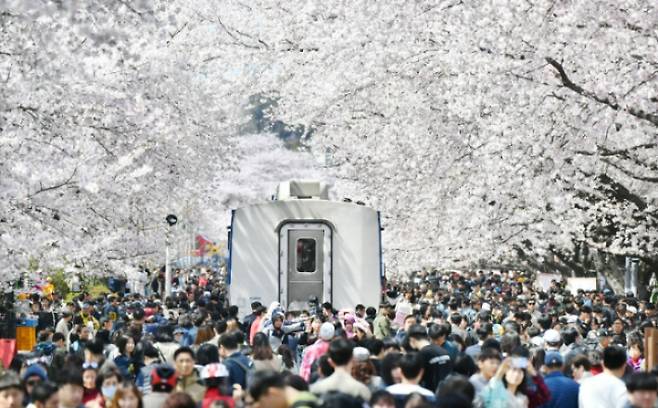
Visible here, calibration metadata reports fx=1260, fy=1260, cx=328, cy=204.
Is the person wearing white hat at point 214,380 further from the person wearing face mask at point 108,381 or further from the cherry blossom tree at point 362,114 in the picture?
the cherry blossom tree at point 362,114

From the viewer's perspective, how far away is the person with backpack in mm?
11477

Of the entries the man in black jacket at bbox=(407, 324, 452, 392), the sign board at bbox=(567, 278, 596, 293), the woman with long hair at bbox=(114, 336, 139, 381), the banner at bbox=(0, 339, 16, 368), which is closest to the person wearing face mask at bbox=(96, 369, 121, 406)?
the woman with long hair at bbox=(114, 336, 139, 381)

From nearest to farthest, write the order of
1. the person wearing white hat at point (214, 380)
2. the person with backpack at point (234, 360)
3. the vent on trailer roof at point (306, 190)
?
the person wearing white hat at point (214, 380)
the person with backpack at point (234, 360)
the vent on trailer roof at point (306, 190)

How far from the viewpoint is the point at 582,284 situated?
35031mm

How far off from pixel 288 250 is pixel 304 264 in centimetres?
98

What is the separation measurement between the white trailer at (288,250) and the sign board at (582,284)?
42.5 feet

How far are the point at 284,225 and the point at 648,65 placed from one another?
842 cm

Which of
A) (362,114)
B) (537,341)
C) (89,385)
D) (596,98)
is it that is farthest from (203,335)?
(362,114)

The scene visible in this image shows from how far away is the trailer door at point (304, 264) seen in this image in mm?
22719

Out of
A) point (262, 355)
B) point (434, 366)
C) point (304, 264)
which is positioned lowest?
point (434, 366)

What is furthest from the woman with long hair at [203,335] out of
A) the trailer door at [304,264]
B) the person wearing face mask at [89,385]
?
the trailer door at [304,264]

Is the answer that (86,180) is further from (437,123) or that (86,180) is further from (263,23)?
(263,23)

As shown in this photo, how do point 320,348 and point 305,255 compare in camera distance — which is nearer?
point 320,348

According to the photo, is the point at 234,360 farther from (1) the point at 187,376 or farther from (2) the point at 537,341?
(2) the point at 537,341
